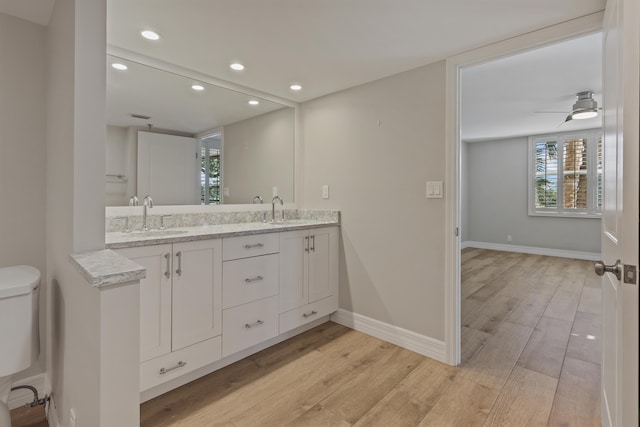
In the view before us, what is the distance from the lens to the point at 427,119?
2.30m

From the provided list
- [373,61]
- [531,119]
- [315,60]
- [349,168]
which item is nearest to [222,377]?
[349,168]

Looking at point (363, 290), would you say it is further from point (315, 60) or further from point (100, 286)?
point (100, 286)

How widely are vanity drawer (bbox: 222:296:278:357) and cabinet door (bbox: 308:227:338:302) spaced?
1.43 ft

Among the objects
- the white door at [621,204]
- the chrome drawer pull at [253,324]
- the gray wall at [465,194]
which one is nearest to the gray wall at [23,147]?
A: the chrome drawer pull at [253,324]

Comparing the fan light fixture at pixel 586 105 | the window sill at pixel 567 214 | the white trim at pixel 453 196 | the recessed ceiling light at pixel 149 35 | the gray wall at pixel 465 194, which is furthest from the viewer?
the gray wall at pixel 465 194

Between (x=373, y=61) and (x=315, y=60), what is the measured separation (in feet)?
1.41

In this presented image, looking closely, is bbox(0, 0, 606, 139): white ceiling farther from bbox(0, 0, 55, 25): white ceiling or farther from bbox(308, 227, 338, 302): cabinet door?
bbox(308, 227, 338, 302): cabinet door

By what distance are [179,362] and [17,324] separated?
0.79 meters

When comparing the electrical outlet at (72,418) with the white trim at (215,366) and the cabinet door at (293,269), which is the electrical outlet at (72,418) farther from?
the cabinet door at (293,269)

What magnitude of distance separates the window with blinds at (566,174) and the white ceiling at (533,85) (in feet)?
1.84

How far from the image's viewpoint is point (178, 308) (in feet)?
5.89

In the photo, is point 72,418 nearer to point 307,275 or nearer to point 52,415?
point 52,415

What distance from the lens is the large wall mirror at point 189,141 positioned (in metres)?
2.16

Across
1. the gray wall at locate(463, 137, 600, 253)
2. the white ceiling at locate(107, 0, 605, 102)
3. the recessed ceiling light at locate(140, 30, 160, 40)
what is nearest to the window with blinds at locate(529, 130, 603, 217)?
the gray wall at locate(463, 137, 600, 253)
